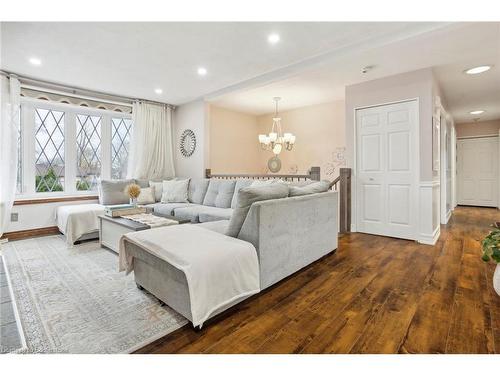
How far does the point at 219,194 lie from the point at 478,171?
7669mm

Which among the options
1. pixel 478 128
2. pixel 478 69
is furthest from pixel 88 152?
pixel 478 128

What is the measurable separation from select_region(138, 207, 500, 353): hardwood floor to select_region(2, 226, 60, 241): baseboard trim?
13.0 ft

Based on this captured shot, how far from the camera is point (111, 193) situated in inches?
175

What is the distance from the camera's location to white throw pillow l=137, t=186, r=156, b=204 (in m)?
4.60

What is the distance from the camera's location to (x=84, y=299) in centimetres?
204

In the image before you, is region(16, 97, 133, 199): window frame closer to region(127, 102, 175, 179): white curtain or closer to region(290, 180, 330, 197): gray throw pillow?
region(127, 102, 175, 179): white curtain

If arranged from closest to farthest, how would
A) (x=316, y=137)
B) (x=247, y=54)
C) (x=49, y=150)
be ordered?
(x=247, y=54) → (x=49, y=150) → (x=316, y=137)

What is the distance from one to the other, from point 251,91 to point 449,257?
3763 millimetres

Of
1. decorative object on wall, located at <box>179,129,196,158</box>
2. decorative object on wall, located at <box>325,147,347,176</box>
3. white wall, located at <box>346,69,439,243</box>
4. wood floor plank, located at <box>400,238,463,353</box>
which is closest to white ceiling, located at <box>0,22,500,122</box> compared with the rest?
white wall, located at <box>346,69,439,243</box>

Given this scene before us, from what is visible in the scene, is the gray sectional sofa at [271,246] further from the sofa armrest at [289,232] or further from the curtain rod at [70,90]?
the curtain rod at [70,90]

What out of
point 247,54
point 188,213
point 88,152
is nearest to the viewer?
point 247,54

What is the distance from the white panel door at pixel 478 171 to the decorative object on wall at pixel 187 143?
7620 millimetres

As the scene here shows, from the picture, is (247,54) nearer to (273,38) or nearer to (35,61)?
(273,38)
